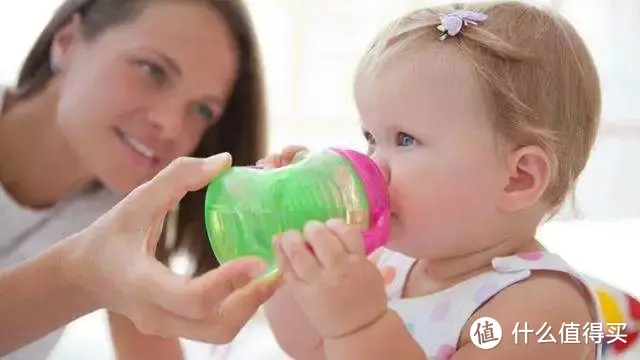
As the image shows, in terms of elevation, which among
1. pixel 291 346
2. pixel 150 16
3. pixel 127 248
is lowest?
pixel 291 346

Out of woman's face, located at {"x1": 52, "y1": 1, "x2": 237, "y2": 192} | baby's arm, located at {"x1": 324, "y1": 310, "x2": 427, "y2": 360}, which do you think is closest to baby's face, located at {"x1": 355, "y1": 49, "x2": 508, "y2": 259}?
baby's arm, located at {"x1": 324, "y1": 310, "x2": 427, "y2": 360}

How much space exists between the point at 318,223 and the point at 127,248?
0.18 meters

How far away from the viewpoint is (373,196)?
685 millimetres

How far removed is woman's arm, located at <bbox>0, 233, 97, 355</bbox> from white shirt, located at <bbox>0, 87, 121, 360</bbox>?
0.18m

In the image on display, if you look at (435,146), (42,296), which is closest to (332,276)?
(435,146)

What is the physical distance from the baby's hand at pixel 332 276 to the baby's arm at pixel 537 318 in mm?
111

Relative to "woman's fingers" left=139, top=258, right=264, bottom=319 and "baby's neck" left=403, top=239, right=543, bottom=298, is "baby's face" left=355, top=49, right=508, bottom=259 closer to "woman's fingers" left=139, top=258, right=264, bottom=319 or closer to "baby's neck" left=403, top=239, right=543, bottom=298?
"baby's neck" left=403, top=239, right=543, bottom=298

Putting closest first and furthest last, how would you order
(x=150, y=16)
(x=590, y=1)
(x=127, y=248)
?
(x=127, y=248)
(x=150, y=16)
(x=590, y=1)

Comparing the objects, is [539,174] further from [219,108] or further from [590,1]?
[590,1]

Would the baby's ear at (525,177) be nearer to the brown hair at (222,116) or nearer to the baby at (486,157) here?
the baby at (486,157)

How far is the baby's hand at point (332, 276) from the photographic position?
59 centimetres

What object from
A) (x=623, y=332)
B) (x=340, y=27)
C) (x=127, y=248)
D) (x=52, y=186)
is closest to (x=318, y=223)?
(x=127, y=248)

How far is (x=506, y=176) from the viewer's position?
73 cm

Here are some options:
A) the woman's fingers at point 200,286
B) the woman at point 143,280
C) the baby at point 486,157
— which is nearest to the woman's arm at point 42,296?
the woman at point 143,280
